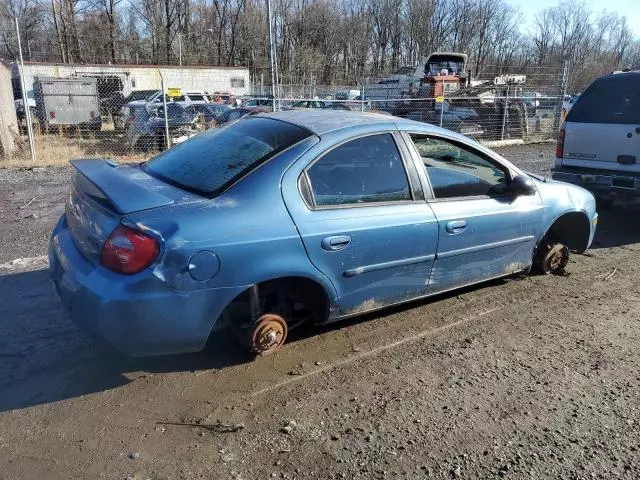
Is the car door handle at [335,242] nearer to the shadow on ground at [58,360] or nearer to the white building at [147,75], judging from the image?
the shadow on ground at [58,360]

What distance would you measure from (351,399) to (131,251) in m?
1.48

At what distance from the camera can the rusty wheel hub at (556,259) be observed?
16.1 ft

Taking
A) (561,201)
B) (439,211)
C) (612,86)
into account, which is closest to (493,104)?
(612,86)

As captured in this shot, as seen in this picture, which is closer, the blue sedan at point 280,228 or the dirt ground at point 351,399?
the dirt ground at point 351,399

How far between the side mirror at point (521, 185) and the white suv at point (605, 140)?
307 cm

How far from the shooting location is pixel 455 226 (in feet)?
12.7

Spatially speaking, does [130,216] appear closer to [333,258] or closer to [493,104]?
[333,258]

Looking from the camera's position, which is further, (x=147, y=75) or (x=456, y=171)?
(x=147, y=75)

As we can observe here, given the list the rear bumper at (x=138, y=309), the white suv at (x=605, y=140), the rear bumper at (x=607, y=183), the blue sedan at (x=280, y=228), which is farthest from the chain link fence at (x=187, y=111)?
the rear bumper at (x=138, y=309)

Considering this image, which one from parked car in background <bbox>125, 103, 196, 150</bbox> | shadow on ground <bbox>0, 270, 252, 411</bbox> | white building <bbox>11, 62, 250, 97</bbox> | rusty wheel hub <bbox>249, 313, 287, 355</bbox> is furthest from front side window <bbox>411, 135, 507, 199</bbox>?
white building <bbox>11, 62, 250, 97</bbox>

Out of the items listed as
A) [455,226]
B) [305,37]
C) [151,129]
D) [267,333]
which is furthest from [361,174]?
[305,37]

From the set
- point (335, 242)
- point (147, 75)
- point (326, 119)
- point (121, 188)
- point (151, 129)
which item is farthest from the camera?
point (147, 75)

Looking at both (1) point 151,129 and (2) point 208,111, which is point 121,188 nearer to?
(1) point 151,129

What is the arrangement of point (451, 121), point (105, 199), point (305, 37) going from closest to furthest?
point (105, 199) < point (451, 121) < point (305, 37)
